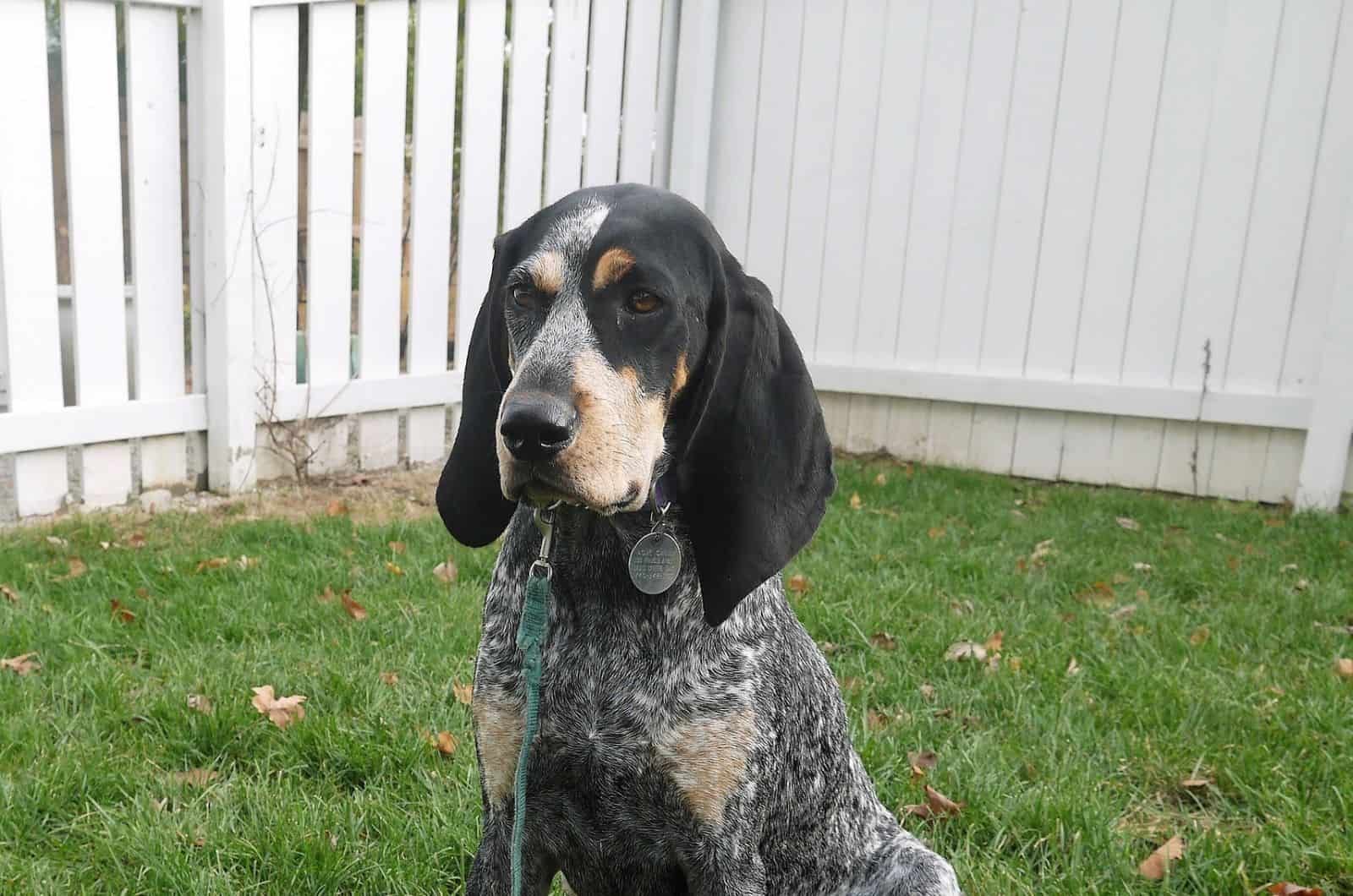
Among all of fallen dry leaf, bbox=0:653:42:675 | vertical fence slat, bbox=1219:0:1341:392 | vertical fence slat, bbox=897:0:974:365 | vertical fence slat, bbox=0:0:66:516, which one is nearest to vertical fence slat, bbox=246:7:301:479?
vertical fence slat, bbox=0:0:66:516

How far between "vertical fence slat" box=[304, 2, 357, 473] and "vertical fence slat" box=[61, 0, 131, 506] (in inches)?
34.5

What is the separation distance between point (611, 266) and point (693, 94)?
5.53 meters

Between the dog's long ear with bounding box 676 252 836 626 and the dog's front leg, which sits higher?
the dog's long ear with bounding box 676 252 836 626

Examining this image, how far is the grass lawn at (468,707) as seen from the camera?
295 cm

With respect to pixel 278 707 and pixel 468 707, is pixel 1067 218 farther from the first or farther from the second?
pixel 278 707

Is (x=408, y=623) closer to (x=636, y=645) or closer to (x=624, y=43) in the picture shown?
(x=636, y=645)

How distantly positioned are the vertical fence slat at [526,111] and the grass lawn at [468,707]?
1979mm

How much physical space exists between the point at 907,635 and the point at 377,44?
3.76 m

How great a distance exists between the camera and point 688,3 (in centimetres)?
725

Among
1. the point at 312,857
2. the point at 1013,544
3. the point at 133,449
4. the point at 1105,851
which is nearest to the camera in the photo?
the point at 312,857

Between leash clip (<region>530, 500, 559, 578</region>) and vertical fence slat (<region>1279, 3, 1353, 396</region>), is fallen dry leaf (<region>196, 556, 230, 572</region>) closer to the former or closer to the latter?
leash clip (<region>530, 500, 559, 578</region>)

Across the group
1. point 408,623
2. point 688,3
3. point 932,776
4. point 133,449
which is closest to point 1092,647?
point 932,776

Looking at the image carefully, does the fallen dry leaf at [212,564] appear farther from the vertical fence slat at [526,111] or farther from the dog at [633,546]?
the vertical fence slat at [526,111]

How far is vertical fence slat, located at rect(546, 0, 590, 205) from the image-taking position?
6641 mm
